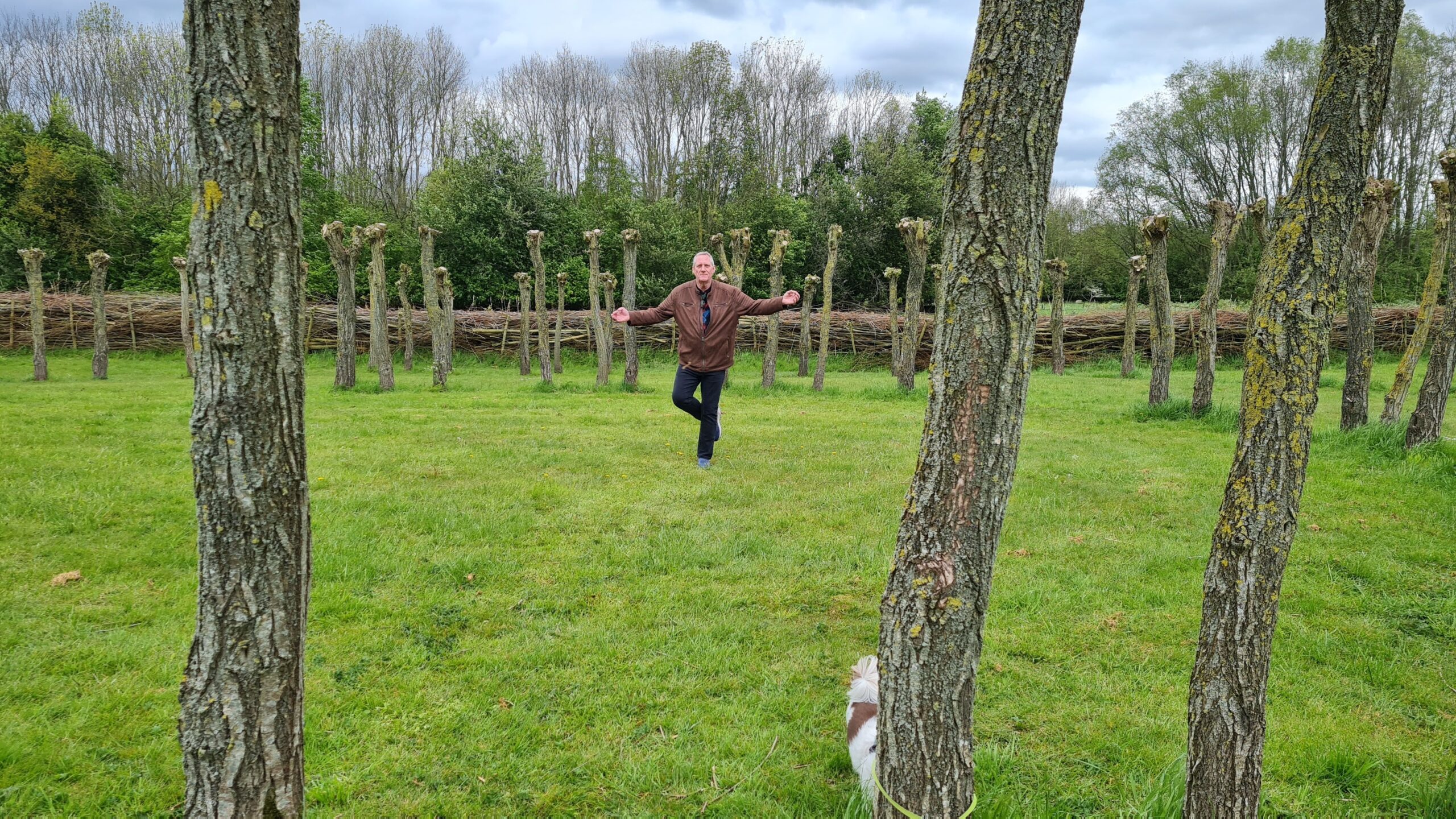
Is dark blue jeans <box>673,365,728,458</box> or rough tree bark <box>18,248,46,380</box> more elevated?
rough tree bark <box>18,248,46,380</box>

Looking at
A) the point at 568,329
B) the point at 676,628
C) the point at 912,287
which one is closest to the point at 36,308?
the point at 568,329

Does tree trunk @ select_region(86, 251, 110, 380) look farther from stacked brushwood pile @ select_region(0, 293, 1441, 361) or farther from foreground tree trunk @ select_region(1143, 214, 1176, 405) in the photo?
foreground tree trunk @ select_region(1143, 214, 1176, 405)

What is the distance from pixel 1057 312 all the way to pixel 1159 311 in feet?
24.9

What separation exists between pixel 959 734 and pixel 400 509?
4831 millimetres

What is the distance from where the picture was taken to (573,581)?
15.4 ft

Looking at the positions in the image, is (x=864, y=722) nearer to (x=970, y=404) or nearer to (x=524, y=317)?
(x=970, y=404)

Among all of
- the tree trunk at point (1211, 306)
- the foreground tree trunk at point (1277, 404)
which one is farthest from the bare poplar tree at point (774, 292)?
the foreground tree trunk at point (1277, 404)

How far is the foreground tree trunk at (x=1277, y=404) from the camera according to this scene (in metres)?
2.31

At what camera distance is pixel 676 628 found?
13.5 feet

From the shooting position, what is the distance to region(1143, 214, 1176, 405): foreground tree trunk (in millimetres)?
11414

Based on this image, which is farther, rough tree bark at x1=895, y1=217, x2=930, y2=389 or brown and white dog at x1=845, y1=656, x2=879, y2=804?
rough tree bark at x1=895, y1=217, x2=930, y2=389

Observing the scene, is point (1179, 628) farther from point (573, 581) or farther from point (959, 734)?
point (573, 581)

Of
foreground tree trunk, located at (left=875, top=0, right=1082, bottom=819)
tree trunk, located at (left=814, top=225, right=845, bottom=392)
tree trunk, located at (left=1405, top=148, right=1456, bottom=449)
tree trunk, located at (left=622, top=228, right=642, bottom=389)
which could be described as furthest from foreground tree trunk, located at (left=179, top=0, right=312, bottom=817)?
tree trunk, located at (left=814, top=225, right=845, bottom=392)

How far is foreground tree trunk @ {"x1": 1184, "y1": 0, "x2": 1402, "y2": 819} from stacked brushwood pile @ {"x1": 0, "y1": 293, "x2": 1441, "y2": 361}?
19238 mm
